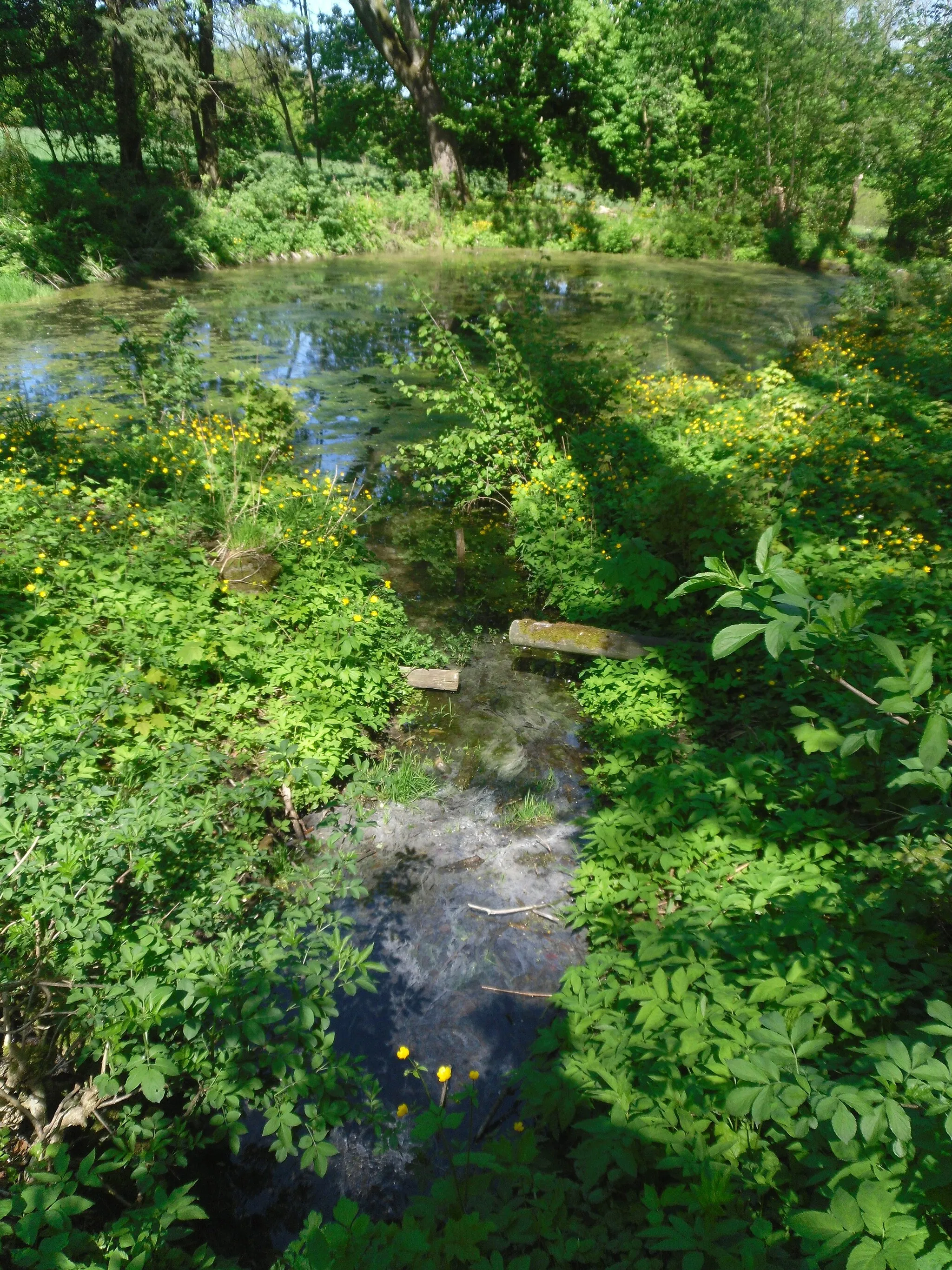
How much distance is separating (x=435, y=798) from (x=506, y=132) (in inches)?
1217

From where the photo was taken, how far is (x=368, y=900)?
3346 millimetres

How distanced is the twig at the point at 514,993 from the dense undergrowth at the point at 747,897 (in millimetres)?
261

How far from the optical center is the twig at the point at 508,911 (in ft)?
10.7

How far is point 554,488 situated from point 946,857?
14.9 ft

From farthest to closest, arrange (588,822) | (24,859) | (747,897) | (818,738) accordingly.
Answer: (588,822) → (747,897) → (24,859) → (818,738)

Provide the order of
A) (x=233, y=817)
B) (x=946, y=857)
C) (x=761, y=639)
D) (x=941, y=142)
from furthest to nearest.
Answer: (x=941, y=142) → (x=761, y=639) → (x=233, y=817) → (x=946, y=857)

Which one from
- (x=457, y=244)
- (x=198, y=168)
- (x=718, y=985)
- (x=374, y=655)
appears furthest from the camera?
(x=198, y=168)

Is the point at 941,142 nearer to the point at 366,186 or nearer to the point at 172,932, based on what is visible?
the point at 366,186

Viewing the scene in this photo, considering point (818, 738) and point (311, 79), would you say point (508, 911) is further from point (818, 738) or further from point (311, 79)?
point (311, 79)

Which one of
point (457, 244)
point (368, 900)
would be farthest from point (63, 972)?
point (457, 244)

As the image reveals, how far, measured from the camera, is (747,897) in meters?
2.65

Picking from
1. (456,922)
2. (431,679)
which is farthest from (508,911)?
(431,679)

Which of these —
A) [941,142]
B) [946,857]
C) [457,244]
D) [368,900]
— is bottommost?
[368,900]

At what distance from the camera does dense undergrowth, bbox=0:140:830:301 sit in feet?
54.7
